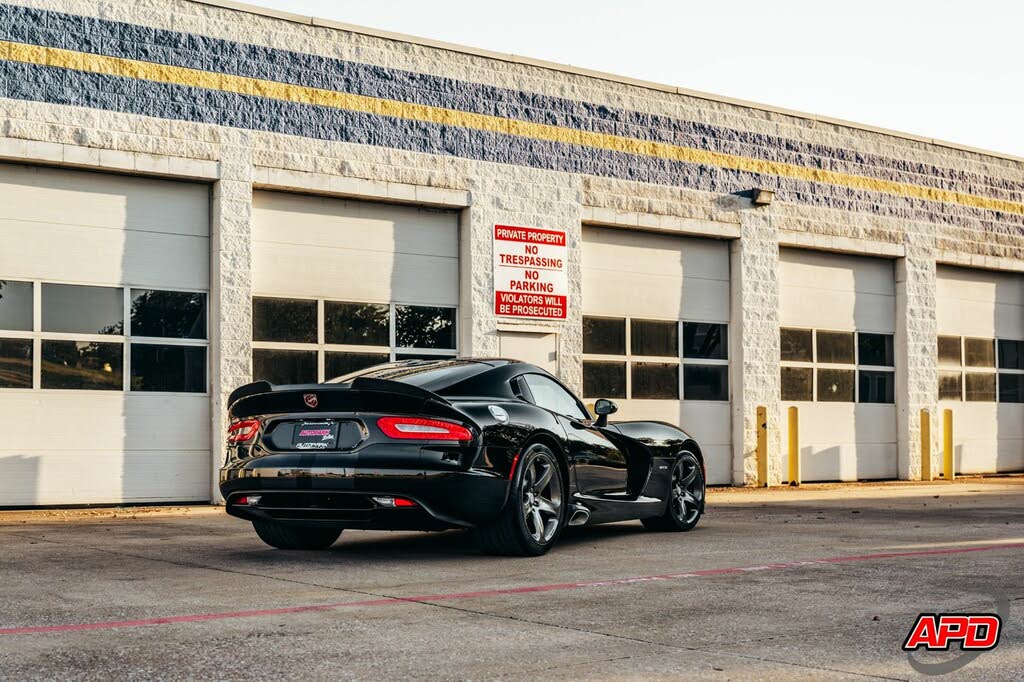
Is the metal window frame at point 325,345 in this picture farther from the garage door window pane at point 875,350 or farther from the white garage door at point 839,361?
the garage door window pane at point 875,350

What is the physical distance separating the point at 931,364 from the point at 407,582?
17.5m

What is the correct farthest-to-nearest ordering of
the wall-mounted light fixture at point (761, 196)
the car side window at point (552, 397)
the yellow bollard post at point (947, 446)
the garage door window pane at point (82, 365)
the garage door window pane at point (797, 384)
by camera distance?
the yellow bollard post at point (947, 446), the garage door window pane at point (797, 384), the wall-mounted light fixture at point (761, 196), the garage door window pane at point (82, 365), the car side window at point (552, 397)

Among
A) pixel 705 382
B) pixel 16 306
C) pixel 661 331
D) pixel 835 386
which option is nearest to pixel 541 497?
pixel 16 306

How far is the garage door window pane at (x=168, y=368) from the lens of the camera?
14719 mm

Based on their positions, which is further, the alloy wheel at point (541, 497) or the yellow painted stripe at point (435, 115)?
the yellow painted stripe at point (435, 115)

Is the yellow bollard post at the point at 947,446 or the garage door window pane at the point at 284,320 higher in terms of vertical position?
the garage door window pane at the point at 284,320

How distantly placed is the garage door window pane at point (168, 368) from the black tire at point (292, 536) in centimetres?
643

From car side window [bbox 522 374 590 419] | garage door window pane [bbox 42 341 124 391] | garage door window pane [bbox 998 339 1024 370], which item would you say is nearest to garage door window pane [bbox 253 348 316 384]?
garage door window pane [bbox 42 341 124 391]

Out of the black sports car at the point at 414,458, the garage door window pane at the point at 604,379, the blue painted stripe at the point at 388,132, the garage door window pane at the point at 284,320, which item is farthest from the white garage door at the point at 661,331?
the black sports car at the point at 414,458

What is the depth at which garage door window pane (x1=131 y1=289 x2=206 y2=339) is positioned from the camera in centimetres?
1476

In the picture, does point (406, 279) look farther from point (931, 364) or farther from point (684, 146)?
point (931, 364)

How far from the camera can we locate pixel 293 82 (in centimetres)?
1595

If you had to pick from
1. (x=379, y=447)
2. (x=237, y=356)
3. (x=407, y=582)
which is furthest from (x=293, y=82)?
(x=407, y=582)

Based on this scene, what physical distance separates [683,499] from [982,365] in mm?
15485
